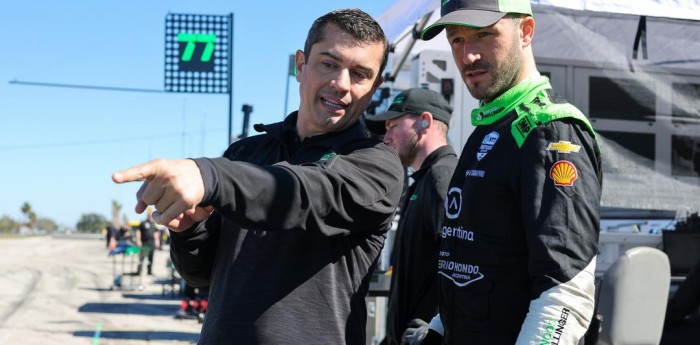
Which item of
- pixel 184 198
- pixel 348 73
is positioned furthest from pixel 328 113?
pixel 184 198

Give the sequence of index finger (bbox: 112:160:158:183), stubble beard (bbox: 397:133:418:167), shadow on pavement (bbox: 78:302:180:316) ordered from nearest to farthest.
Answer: index finger (bbox: 112:160:158:183) → stubble beard (bbox: 397:133:418:167) → shadow on pavement (bbox: 78:302:180:316)

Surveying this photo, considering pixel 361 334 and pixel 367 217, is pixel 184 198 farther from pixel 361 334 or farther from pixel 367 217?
pixel 361 334

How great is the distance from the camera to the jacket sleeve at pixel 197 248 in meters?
2.12

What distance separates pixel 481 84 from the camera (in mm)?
2082

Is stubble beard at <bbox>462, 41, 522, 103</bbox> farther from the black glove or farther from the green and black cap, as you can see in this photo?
the black glove

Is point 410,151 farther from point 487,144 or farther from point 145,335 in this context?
point 145,335

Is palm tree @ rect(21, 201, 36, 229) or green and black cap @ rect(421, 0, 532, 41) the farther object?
palm tree @ rect(21, 201, 36, 229)

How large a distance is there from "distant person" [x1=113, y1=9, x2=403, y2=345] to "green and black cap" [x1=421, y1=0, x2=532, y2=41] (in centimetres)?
24

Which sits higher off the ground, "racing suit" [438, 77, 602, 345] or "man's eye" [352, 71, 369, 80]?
"man's eye" [352, 71, 369, 80]

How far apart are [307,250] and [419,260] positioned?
1352mm

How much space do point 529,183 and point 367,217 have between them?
0.42 meters

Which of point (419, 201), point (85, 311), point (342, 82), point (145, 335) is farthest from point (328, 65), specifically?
point (85, 311)

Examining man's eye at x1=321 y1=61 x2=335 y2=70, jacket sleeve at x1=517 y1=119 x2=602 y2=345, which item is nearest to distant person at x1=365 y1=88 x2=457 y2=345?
man's eye at x1=321 y1=61 x2=335 y2=70

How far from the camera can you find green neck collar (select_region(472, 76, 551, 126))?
6.61 ft
